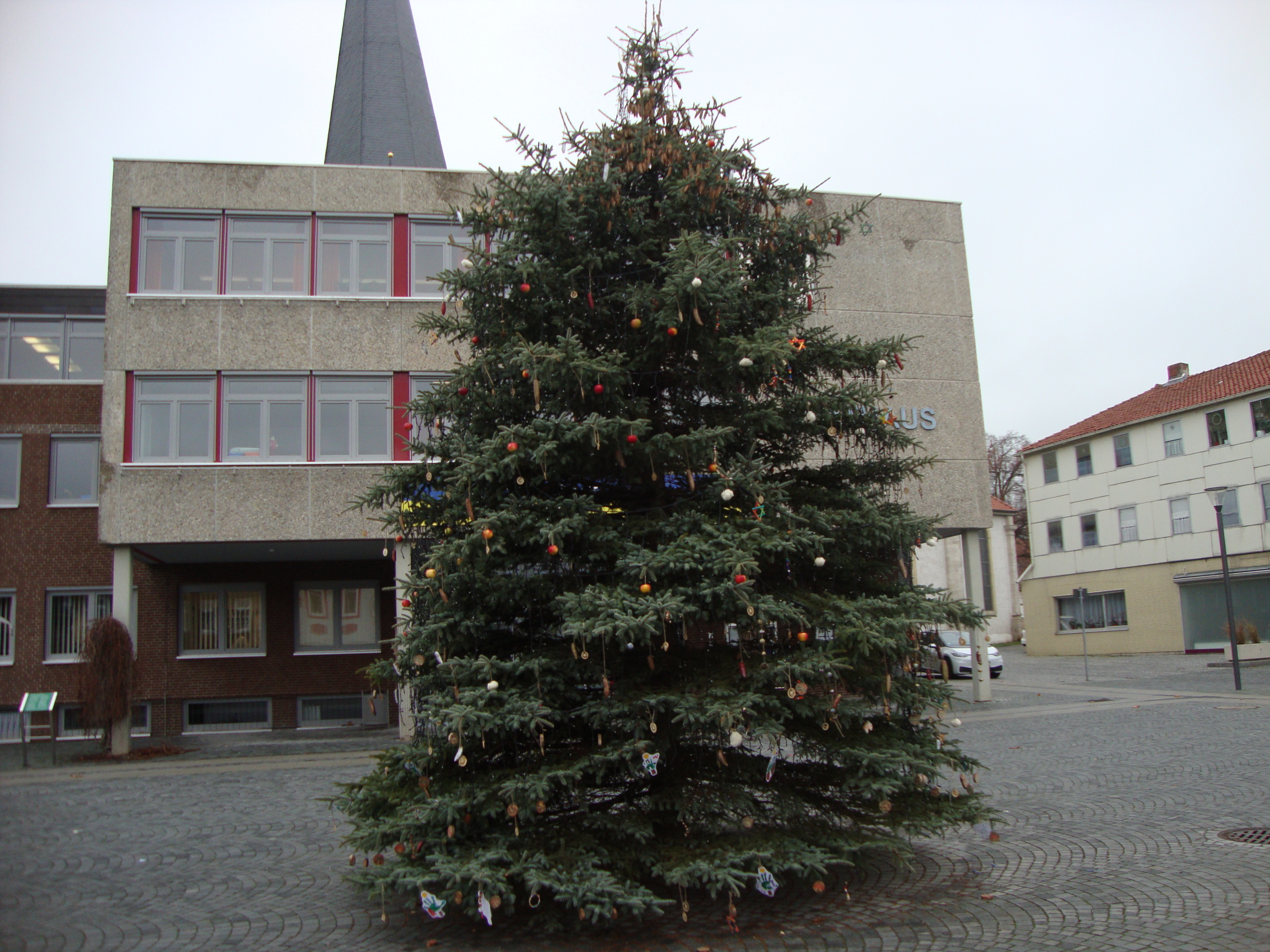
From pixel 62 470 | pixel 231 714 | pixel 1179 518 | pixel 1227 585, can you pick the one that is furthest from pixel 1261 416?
pixel 62 470

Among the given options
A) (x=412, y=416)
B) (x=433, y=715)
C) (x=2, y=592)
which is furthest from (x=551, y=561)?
(x=2, y=592)

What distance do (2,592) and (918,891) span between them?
872 inches

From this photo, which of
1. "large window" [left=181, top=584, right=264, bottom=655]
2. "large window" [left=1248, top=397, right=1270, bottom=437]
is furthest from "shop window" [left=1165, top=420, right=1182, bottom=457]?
"large window" [left=181, top=584, right=264, bottom=655]

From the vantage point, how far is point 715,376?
7.03m

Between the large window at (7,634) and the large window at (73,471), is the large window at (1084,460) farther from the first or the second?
the large window at (7,634)

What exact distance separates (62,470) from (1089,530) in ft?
129

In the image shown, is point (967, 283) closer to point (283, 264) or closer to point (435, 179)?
point (435, 179)

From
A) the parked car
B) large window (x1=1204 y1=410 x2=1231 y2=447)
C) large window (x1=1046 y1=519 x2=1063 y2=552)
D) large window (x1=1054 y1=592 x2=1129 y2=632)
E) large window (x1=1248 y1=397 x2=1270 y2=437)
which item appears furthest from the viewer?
large window (x1=1046 y1=519 x2=1063 y2=552)

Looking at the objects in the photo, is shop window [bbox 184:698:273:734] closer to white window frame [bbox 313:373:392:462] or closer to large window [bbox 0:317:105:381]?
white window frame [bbox 313:373:392:462]

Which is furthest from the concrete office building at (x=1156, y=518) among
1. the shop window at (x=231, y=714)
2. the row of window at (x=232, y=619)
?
the shop window at (x=231, y=714)

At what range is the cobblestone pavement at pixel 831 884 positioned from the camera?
5914mm

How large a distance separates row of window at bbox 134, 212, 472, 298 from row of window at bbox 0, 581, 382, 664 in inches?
268

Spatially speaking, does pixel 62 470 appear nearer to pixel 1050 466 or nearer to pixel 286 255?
pixel 286 255

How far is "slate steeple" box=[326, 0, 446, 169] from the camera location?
3014cm
